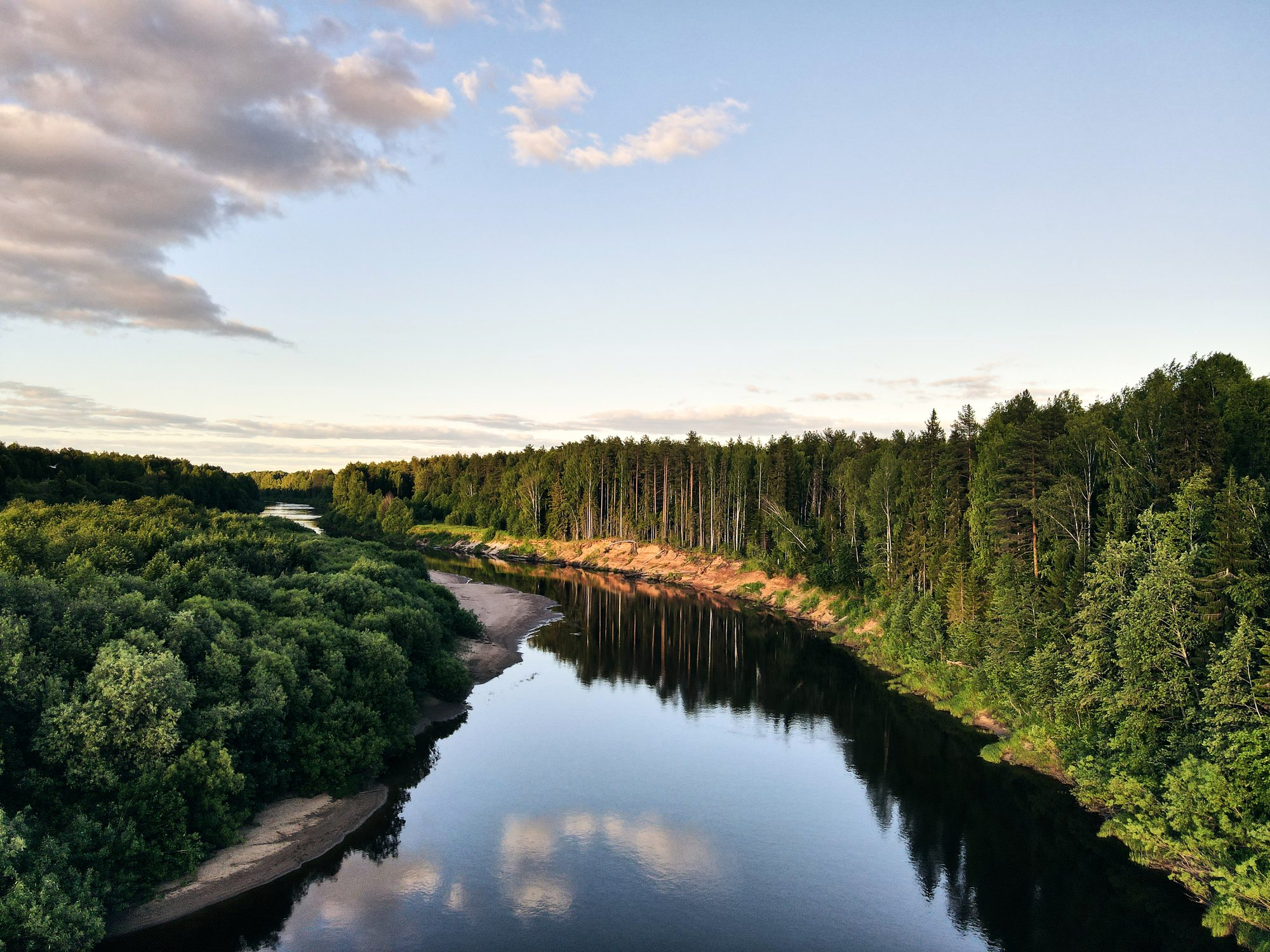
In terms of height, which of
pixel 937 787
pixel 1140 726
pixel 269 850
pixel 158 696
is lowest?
pixel 269 850

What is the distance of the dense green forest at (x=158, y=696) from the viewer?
87.1 ft

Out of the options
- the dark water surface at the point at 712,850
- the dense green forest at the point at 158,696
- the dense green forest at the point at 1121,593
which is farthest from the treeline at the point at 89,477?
the dense green forest at the point at 1121,593

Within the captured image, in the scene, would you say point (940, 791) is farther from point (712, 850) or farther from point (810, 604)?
point (810, 604)

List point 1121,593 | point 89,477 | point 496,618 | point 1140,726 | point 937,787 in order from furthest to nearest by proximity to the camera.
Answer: point 89,477, point 496,618, point 937,787, point 1121,593, point 1140,726

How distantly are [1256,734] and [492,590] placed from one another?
89.2 m

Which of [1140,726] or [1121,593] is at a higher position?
[1121,593]

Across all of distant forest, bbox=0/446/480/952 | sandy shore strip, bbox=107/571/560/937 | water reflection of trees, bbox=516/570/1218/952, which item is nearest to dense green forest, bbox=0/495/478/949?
Result: distant forest, bbox=0/446/480/952

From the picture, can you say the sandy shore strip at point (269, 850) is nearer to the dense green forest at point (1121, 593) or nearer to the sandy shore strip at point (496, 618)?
the sandy shore strip at point (496, 618)

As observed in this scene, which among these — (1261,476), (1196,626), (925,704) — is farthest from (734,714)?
(1261,476)

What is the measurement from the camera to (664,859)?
33438 millimetres

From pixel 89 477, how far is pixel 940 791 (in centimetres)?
12900

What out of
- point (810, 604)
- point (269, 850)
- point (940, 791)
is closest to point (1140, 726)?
point (940, 791)

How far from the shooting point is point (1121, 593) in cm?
3738

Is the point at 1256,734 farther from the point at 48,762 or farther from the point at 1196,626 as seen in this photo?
the point at 48,762
